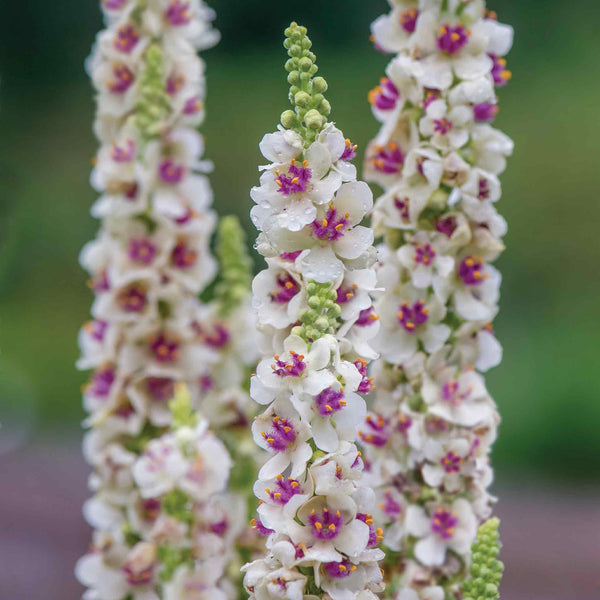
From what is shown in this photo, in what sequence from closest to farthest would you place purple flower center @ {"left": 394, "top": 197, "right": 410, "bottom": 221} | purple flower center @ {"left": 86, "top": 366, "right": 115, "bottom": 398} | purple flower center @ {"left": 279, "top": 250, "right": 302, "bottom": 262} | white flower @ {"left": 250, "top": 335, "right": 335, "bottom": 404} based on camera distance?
white flower @ {"left": 250, "top": 335, "right": 335, "bottom": 404} < purple flower center @ {"left": 279, "top": 250, "right": 302, "bottom": 262} < purple flower center @ {"left": 394, "top": 197, "right": 410, "bottom": 221} < purple flower center @ {"left": 86, "top": 366, "right": 115, "bottom": 398}

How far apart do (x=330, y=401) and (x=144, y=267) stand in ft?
2.78

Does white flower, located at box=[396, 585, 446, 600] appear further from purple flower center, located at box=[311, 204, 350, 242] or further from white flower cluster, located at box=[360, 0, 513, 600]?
purple flower center, located at box=[311, 204, 350, 242]

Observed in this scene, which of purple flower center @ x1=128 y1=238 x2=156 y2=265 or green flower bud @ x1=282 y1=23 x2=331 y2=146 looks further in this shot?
purple flower center @ x1=128 y1=238 x2=156 y2=265

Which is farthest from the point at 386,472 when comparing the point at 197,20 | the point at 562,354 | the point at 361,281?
the point at 562,354

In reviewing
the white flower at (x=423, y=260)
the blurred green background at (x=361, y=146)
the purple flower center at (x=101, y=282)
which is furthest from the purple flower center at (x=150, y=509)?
the blurred green background at (x=361, y=146)

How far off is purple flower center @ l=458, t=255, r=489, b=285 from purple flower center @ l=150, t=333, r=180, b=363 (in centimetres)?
57

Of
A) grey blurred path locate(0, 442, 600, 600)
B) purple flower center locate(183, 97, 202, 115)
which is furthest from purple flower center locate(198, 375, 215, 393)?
grey blurred path locate(0, 442, 600, 600)

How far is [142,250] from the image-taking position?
1.77 meters

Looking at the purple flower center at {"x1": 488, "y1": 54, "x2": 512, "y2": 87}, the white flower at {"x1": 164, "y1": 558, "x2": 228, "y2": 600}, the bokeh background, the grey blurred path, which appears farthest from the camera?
the bokeh background

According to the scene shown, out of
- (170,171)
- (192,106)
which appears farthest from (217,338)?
(192,106)

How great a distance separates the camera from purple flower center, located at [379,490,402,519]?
4.68 feet

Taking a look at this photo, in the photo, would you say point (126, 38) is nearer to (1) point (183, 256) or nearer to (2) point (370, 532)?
(1) point (183, 256)

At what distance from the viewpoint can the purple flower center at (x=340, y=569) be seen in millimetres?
1000

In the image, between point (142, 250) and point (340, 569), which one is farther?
point (142, 250)
